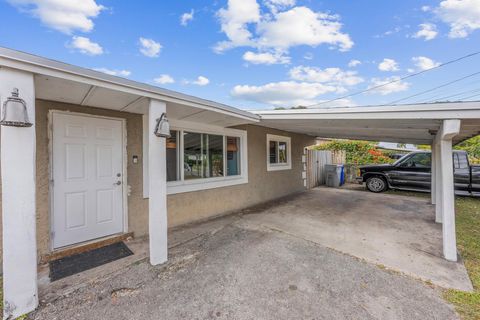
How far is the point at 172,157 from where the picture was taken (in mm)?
4375

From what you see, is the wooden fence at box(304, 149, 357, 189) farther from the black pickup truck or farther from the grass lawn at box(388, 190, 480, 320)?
the grass lawn at box(388, 190, 480, 320)

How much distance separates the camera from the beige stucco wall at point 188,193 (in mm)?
2914

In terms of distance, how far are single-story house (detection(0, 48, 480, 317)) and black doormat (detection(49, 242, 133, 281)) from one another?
244 mm

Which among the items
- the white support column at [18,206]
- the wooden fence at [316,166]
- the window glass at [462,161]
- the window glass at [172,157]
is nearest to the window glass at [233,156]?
the window glass at [172,157]

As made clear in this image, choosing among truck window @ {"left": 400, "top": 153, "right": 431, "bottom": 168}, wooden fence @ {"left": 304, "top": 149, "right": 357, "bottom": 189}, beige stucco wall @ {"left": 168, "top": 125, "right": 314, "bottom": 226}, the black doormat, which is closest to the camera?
the black doormat

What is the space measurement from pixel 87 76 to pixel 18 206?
1.41 metres

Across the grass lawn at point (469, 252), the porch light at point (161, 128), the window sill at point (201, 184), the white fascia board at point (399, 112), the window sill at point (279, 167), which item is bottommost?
the grass lawn at point (469, 252)

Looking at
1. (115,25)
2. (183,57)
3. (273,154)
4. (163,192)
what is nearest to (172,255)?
(163,192)

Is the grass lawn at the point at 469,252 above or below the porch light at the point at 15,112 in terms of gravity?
below

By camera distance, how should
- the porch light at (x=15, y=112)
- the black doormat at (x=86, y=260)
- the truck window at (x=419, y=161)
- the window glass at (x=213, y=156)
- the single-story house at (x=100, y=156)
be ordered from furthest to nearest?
the truck window at (x=419, y=161)
the window glass at (x=213, y=156)
the black doormat at (x=86, y=260)
the single-story house at (x=100, y=156)
the porch light at (x=15, y=112)

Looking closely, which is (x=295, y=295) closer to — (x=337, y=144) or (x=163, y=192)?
(x=163, y=192)

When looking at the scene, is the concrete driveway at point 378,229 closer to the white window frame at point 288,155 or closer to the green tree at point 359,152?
the white window frame at point 288,155

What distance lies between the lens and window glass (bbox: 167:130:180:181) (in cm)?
429

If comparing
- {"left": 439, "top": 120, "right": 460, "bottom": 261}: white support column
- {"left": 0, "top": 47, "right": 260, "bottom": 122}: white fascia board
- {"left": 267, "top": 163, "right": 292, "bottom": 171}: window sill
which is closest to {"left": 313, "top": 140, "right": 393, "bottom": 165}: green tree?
{"left": 267, "top": 163, "right": 292, "bottom": 171}: window sill
